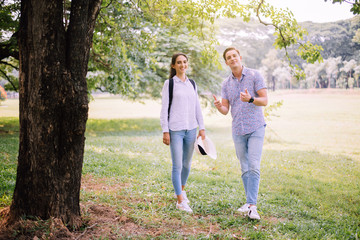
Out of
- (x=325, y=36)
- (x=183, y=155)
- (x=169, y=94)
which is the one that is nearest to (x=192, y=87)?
(x=169, y=94)

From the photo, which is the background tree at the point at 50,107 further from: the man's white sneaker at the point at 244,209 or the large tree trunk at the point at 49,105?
the man's white sneaker at the point at 244,209

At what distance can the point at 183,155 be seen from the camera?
15.0 feet

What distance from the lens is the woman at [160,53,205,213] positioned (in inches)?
167

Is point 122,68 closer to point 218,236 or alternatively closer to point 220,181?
point 220,181

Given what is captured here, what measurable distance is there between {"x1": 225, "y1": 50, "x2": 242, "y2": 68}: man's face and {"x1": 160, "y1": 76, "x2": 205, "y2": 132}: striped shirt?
71 cm

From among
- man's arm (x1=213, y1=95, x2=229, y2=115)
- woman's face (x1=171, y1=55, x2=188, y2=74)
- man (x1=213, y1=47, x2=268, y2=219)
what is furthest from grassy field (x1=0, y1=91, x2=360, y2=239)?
woman's face (x1=171, y1=55, x2=188, y2=74)

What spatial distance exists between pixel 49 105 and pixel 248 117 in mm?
2585

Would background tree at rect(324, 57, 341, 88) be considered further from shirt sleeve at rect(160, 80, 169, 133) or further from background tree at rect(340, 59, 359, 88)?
shirt sleeve at rect(160, 80, 169, 133)

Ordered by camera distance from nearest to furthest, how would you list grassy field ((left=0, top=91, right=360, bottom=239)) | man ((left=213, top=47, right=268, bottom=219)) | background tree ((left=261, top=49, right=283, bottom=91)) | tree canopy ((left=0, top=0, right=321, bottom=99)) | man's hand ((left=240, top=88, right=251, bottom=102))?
grassy field ((left=0, top=91, right=360, bottom=239)) < man's hand ((left=240, top=88, right=251, bottom=102)) < man ((left=213, top=47, right=268, bottom=219)) < tree canopy ((left=0, top=0, right=321, bottom=99)) < background tree ((left=261, top=49, right=283, bottom=91))

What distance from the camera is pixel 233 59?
419 cm

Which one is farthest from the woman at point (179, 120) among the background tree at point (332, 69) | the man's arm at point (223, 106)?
the background tree at point (332, 69)

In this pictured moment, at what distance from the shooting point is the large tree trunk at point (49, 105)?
313 cm

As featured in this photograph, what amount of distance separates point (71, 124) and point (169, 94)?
1580 mm

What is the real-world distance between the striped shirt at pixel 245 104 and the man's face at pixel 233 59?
147 mm
